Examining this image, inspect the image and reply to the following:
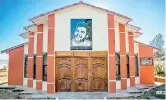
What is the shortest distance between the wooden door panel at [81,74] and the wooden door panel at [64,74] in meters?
0.48

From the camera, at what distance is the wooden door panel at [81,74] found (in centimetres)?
1413

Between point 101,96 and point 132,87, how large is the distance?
4511mm

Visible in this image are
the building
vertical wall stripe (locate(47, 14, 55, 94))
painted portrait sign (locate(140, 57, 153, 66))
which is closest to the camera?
vertical wall stripe (locate(47, 14, 55, 94))

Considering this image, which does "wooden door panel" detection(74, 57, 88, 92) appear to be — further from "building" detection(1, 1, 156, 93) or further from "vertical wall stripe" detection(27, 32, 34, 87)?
"vertical wall stripe" detection(27, 32, 34, 87)

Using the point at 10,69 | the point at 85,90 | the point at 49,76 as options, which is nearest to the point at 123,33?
the point at 85,90

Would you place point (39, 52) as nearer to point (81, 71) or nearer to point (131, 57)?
point (81, 71)

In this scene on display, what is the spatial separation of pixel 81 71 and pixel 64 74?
1.19 m

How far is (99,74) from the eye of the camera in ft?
46.8

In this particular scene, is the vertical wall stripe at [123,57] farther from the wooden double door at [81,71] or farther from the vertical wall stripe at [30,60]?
the vertical wall stripe at [30,60]

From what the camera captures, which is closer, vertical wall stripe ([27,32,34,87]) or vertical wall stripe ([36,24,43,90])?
vertical wall stripe ([36,24,43,90])

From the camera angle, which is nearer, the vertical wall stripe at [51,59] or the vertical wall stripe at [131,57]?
the vertical wall stripe at [51,59]

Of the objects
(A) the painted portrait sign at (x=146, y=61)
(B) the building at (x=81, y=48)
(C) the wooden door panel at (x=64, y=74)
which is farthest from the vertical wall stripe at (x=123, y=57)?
(A) the painted portrait sign at (x=146, y=61)

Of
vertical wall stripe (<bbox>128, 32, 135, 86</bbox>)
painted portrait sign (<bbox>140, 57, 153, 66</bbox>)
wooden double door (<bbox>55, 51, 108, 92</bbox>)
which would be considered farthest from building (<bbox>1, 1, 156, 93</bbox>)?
painted portrait sign (<bbox>140, 57, 153, 66</bbox>)

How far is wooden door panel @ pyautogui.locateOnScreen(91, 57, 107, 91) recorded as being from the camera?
46.4 feet
